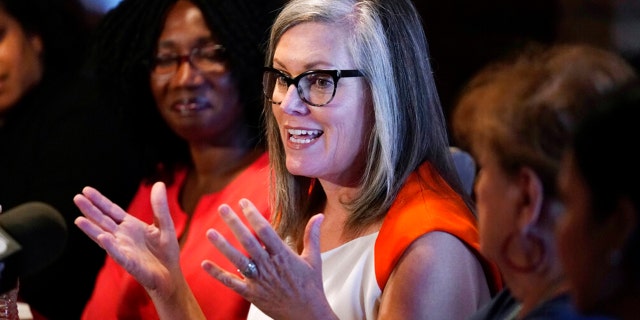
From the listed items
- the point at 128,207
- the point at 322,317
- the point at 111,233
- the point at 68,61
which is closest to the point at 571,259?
the point at 322,317

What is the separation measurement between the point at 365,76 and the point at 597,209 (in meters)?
0.83

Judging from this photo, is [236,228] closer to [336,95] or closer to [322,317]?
[322,317]

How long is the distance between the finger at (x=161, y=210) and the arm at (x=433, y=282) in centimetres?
42

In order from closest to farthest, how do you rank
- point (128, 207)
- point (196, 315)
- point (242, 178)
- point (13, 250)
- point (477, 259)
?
point (13, 250)
point (477, 259)
point (196, 315)
point (242, 178)
point (128, 207)

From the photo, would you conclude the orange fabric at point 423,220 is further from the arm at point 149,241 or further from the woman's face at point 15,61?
the woman's face at point 15,61

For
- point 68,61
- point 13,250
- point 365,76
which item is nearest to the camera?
point 13,250

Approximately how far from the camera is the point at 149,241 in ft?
5.77

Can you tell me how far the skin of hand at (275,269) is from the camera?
1.43m

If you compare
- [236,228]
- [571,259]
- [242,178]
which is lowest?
[242,178]

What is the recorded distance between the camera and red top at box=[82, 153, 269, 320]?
6.67 feet

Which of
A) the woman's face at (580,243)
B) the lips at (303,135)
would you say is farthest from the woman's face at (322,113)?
the woman's face at (580,243)

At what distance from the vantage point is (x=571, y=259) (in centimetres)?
96

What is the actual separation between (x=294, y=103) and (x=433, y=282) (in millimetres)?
409

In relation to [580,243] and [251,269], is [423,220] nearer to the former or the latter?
[251,269]
